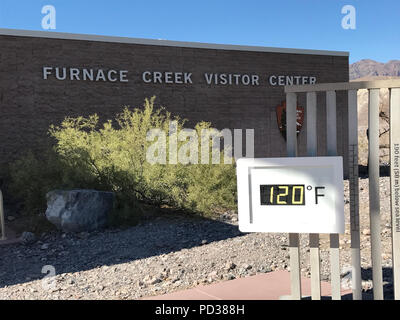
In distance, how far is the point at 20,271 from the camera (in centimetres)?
673

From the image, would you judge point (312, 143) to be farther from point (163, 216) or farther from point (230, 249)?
point (163, 216)

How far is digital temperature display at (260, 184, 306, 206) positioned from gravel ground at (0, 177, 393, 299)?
167cm

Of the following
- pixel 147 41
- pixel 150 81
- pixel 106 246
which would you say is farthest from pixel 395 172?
pixel 147 41

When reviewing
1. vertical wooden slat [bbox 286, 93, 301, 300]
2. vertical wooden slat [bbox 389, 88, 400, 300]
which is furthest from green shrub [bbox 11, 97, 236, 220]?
vertical wooden slat [bbox 389, 88, 400, 300]

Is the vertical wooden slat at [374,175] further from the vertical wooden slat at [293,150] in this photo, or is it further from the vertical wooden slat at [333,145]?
the vertical wooden slat at [293,150]

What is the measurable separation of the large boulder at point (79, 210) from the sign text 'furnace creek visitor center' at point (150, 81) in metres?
4.66

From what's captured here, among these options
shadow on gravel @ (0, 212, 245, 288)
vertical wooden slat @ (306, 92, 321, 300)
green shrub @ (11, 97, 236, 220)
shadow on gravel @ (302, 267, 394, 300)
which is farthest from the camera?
green shrub @ (11, 97, 236, 220)

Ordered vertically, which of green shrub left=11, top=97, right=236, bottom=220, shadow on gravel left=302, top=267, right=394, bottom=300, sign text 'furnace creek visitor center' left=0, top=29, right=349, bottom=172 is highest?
sign text 'furnace creek visitor center' left=0, top=29, right=349, bottom=172

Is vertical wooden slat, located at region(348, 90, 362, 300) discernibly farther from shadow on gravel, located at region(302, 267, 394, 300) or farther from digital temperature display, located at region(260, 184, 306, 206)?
shadow on gravel, located at region(302, 267, 394, 300)

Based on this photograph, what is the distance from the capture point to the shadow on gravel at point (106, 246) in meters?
6.73

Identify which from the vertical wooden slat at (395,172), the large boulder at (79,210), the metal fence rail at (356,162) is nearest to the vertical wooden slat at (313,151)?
the metal fence rail at (356,162)

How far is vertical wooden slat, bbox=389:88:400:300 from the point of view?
378 centimetres

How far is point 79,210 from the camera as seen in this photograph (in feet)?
29.1
